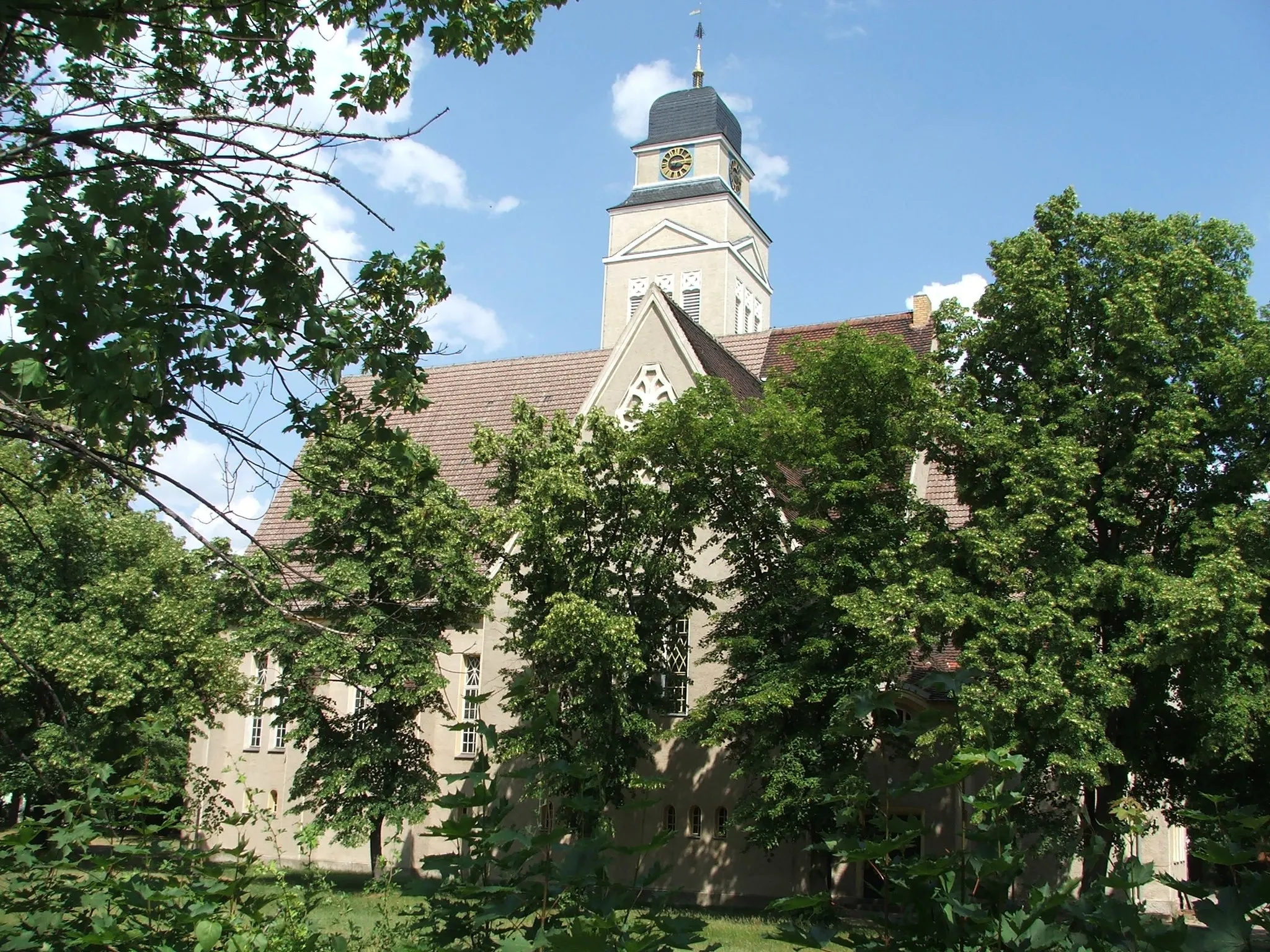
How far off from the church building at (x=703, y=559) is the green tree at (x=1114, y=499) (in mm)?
1846

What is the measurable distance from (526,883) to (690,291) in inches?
2231

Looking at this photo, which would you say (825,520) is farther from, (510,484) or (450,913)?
(450,913)

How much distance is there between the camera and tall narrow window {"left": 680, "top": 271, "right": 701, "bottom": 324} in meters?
58.4

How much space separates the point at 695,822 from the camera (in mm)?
26859

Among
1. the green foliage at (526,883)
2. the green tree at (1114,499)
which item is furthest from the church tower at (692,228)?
the green foliage at (526,883)

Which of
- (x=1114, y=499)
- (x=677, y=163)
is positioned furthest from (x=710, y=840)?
(x=677, y=163)

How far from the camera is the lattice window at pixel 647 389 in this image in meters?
29.1

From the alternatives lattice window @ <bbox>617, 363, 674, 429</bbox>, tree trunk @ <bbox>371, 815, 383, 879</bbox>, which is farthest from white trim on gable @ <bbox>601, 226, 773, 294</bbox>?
tree trunk @ <bbox>371, 815, 383, 879</bbox>

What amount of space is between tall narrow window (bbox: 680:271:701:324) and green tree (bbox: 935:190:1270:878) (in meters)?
37.1

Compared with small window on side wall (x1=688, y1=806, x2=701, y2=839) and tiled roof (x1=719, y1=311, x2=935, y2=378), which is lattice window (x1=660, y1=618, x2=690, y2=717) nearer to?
small window on side wall (x1=688, y1=806, x2=701, y2=839)

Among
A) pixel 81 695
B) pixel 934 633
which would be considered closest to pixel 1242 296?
pixel 934 633

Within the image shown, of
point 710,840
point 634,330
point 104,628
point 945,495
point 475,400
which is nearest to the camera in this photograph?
point 710,840

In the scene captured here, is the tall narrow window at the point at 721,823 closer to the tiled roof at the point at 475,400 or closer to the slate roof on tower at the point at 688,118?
the tiled roof at the point at 475,400

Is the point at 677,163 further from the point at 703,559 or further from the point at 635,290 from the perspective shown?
the point at 703,559
